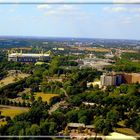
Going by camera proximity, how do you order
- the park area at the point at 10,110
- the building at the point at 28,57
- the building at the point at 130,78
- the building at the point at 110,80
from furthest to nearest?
the building at the point at 28,57
the building at the point at 130,78
the building at the point at 110,80
the park area at the point at 10,110

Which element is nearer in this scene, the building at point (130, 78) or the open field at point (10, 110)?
the open field at point (10, 110)

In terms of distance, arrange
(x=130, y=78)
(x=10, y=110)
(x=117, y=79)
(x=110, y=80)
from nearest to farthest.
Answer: (x=10, y=110), (x=110, y=80), (x=117, y=79), (x=130, y=78)

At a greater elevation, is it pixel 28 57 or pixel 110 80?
pixel 28 57

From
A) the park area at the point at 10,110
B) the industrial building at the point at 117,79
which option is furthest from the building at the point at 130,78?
the park area at the point at 10,110

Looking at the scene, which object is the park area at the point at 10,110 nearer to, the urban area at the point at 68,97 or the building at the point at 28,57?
the urban area at the point at 68,97

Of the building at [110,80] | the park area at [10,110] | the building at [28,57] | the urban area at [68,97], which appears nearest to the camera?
the urban area at [68,97]

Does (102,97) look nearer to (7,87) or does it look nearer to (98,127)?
(7,87)

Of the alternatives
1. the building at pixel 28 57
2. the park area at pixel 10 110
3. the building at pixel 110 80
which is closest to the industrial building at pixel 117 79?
the building at pixel 110 80

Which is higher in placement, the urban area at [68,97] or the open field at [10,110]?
the urban area at [68,97]

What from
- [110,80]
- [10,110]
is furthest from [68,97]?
[110,80]

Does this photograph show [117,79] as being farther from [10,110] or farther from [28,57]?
[28,57]

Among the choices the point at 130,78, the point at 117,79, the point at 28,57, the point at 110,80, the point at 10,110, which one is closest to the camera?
the point at 10,110
